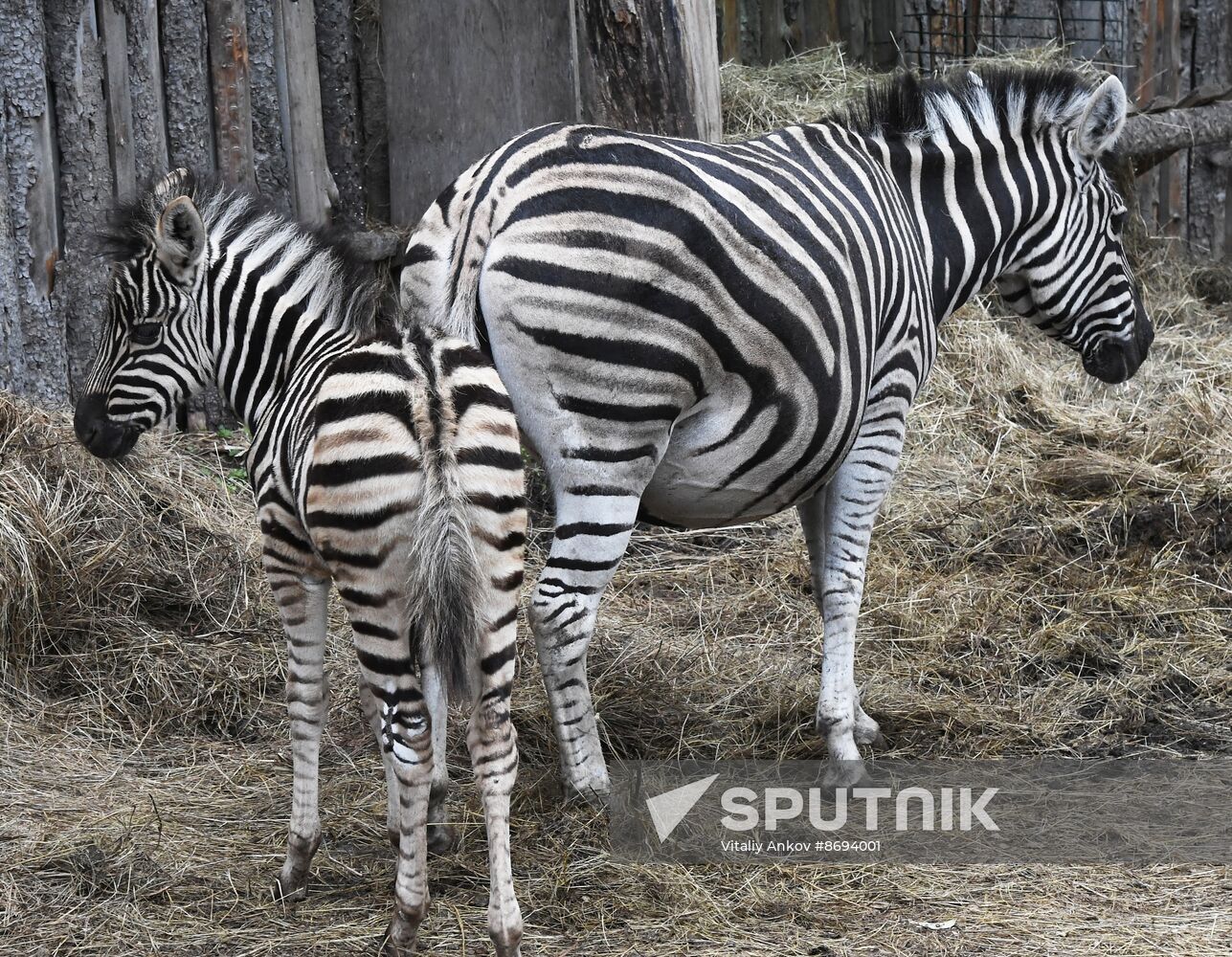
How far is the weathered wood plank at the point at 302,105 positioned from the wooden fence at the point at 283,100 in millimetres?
10

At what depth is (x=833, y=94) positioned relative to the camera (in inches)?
358

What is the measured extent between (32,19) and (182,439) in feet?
6.65

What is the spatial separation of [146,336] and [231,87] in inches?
114

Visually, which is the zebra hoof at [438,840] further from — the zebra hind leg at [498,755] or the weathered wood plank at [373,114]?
the weathered wood plank at [373,114]

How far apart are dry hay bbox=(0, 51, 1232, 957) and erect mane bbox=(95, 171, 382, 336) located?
152 centimetres

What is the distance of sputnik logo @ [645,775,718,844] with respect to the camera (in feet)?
14.1

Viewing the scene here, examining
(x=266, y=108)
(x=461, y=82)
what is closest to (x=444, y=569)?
(x=266, y=108)

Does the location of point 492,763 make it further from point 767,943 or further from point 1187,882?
point 1187,882

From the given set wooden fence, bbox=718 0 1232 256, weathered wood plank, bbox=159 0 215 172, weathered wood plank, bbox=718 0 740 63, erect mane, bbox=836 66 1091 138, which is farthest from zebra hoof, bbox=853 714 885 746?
weathered wood plank, bbox=718 0 740 63

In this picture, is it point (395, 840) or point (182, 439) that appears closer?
point (395, 840)

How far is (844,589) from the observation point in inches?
188

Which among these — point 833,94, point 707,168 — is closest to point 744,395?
point 707,168

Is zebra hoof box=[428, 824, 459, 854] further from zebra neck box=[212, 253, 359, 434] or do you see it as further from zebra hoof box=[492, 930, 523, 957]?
zebra neck box=[212, 253, 359, 434]

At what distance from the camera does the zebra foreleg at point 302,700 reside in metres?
3.71
